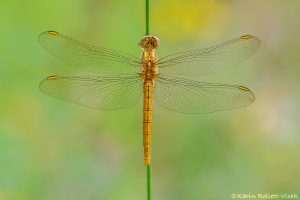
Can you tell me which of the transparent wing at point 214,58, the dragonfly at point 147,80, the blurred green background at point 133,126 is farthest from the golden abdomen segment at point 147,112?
the blurred green background at point 133,126

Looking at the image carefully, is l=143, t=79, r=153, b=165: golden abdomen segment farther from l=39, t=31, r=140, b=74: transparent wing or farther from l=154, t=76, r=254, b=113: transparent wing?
l=39, t=31, r=140, b=74: transparent wing

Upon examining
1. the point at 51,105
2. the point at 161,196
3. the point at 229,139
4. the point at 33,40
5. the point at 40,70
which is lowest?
the point at 161,196

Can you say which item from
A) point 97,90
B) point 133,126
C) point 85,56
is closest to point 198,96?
→ point 97,90

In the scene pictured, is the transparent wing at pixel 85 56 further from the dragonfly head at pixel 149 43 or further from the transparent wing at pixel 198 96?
the transparent wing at pixel 198 96

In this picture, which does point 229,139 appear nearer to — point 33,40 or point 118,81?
point 118,81

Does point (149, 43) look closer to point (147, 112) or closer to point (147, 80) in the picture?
point (147, 80)

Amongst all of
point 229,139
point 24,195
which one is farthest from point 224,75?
point 24,195

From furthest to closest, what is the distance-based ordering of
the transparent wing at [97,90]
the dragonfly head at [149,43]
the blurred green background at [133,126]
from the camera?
the blurred green background at [133,126]
the dragonfly head at [149,43]
the transparent wing at [97,90]
